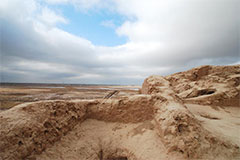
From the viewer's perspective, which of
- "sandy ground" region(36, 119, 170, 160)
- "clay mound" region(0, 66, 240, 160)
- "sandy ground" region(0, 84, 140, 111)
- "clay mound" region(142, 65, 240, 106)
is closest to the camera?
"clay mound" region(0, 66, 240, 160)

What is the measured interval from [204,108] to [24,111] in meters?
8.67

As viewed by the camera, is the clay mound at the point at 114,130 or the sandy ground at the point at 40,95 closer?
the clay mound at the point at 114,130

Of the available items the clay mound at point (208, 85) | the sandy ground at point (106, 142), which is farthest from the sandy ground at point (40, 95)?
the clay mound at point (208, 85)

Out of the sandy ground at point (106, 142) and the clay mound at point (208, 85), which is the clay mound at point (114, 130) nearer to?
the sandy ground at point (106, 142)

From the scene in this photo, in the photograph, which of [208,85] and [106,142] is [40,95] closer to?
[106,142]

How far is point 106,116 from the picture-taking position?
15.4ft

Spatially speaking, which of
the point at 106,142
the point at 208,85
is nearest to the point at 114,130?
the point at 106,142

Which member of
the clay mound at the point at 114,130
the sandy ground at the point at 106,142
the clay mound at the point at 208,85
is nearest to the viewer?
the clay mound at the point at 114,130

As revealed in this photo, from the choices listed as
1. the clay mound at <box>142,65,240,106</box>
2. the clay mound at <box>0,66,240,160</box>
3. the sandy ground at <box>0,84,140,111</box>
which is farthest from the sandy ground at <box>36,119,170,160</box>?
the clay mound at <box>142,65,240,106</box>

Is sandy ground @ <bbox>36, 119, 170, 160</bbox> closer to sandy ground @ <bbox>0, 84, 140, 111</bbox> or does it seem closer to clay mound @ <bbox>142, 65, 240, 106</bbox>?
sandy ground @ <bbox>0, 84, 140, 111</bbox>

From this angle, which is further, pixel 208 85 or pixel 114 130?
pixel 208 85

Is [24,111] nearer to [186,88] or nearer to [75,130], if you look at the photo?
[75,130]

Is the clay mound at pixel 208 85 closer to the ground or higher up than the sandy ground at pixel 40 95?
higher up

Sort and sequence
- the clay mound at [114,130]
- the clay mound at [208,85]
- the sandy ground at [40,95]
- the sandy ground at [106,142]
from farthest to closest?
the sandy ground at [40,95], the clay mound at [208,85], the sandy ground at [106,142], the clay mound at [114,130]
